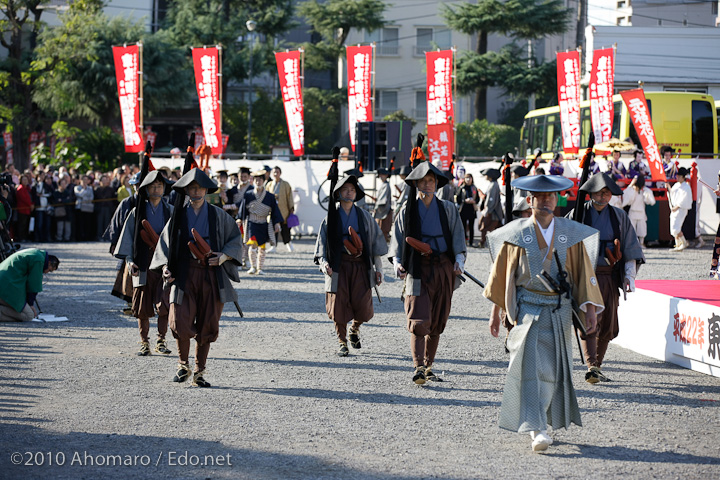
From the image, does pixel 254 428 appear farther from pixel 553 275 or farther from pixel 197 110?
pixel 197 110

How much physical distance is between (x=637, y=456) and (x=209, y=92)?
19.8 metres

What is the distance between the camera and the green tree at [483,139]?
121 ft

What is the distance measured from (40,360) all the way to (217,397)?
2361 millimetres

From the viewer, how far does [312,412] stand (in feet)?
22.3

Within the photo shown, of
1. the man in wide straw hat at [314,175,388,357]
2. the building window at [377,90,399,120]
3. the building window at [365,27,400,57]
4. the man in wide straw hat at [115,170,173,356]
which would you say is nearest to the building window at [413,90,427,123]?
the building window at [377,90,399,120]

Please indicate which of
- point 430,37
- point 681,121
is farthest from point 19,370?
point 430,37

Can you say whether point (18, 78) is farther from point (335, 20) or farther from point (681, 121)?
point (681, 121)

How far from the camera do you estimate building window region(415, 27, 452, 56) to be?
45.6 metres

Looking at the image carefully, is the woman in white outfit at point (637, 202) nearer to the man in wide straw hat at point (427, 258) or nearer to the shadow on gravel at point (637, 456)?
the man in wide straw hat at point (427, 258)

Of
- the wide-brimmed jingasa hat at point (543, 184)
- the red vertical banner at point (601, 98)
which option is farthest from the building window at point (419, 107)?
the wide-brimmed jingasa hat at point (543, 184)

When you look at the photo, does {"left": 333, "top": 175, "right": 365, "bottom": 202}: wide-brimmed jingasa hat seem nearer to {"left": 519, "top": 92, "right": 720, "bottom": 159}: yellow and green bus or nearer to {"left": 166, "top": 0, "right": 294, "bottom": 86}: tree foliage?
{"left": 519, "top": 92, "right": 720, "bottom": 159}: yellow and green bus

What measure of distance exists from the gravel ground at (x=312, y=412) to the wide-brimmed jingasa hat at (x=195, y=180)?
1.64 m

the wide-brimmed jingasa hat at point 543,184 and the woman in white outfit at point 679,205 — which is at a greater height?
the wide-brimmed jingasa hat at point 543,184

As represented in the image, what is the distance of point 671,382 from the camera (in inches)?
313
